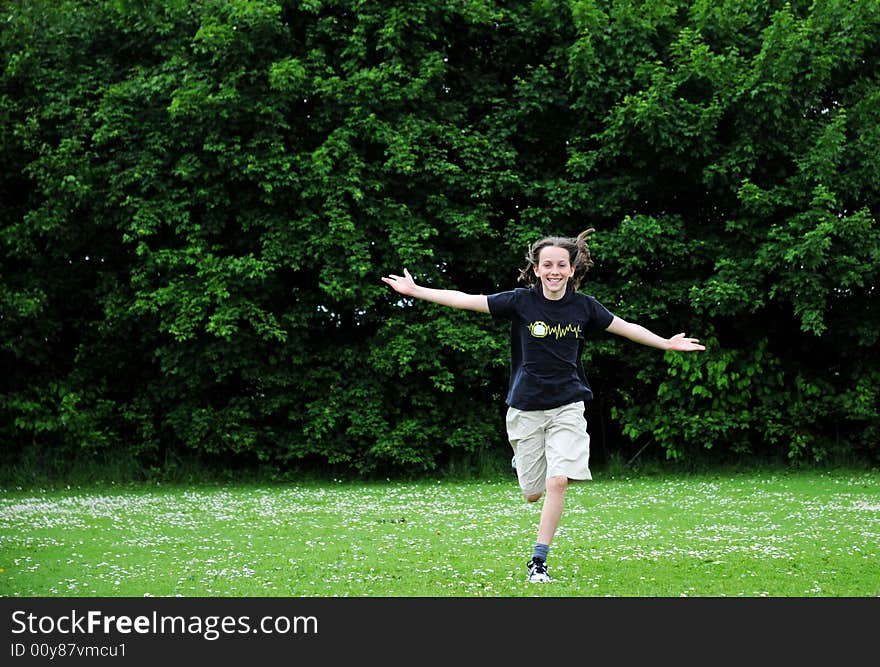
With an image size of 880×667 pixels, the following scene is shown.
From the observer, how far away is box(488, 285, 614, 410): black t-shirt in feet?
26.0

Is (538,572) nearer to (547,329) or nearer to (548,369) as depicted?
(548,369)

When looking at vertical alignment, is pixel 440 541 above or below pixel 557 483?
below

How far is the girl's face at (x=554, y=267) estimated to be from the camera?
25.9 feet

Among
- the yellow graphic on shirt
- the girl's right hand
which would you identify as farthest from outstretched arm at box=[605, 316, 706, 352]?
the girl's right hand

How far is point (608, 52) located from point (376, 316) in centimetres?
601

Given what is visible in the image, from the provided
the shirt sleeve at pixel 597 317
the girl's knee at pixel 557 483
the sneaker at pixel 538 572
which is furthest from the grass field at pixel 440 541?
the shirt sleeve at pixel 597 317

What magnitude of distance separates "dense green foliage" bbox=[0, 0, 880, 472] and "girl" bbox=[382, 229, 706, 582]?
9070 millimetres

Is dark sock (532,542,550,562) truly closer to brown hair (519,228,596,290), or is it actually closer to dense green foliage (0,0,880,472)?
brown hair (519,228,596,290)

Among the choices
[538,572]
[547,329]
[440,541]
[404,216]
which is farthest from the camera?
[404,216]

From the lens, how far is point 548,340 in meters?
7.91

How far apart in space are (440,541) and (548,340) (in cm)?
321

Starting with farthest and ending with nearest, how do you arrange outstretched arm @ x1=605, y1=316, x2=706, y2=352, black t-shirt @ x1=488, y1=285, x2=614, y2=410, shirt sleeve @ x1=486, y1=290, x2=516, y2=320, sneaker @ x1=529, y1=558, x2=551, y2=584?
outstretched arm @ x1=605, y1=316, x2=706, y2=352 → shirt sleeve @ x1=486, y1=290, x2=516, y2=320 → black t-shirt @ x1=488, y1=285, x2=614, y2=410 → sneaker @ x1=529, y1=558, x2=551, y2=584

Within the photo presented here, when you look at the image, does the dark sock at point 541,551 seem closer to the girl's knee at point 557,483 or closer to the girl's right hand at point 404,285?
the girl's knee at point 557,483

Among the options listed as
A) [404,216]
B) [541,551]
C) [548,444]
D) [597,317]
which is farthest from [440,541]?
[404,216]
